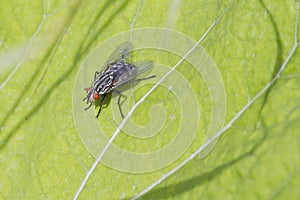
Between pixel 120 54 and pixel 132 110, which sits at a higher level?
pixel 120 54

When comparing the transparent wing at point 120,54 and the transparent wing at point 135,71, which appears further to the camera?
the transparent wing at point 120,54

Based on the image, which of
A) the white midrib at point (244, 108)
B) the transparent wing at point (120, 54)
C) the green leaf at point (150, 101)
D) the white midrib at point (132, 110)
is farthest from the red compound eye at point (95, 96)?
the white midrib at point (244, 108)

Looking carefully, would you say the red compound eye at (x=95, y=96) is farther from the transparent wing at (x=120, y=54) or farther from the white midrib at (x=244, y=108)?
the white midrib at (x=244, y=108)

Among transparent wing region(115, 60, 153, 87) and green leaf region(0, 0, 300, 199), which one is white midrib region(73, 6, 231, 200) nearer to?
green leaf region(0, 0, 300, 199)

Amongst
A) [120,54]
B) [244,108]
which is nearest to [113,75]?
[120,54]

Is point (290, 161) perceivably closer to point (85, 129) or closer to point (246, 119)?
point (246, 119)

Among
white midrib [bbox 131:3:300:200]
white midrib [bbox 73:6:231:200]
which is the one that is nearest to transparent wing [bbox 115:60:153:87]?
white midrib [bbox 73:6:231:200]

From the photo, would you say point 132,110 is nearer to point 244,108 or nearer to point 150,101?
point 150,101

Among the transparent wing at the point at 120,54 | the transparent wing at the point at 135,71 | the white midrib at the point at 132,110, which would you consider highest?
the transparent wing at the point at 120,54
